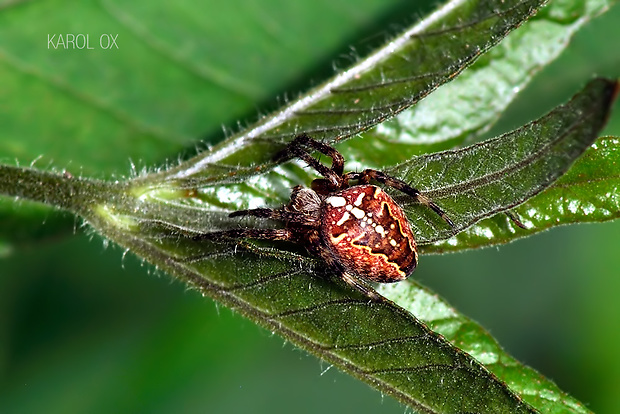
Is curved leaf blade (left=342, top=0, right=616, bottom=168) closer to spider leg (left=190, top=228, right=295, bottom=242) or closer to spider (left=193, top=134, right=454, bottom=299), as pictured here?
spider (left=193, top=134, right=454, bottom=299)

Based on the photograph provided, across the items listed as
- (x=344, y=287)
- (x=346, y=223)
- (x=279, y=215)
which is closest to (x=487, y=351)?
(x=344, y=287)

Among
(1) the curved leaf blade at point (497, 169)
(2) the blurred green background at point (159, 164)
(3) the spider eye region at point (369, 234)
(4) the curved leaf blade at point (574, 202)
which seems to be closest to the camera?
(1) the curved leaf blade at point (497, 169)

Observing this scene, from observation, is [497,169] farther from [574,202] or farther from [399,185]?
[399,185]

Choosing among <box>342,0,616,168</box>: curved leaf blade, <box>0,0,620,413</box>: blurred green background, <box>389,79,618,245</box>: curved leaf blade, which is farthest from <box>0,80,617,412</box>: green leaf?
<box>0,0,620,413</box>: blurred green background

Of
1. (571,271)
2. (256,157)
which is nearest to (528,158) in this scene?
(256,157)

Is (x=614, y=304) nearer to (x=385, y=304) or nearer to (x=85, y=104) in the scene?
(x=385, y=304)

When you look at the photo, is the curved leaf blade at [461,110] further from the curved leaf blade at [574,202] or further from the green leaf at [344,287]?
the curved leaf blade at [574,202]

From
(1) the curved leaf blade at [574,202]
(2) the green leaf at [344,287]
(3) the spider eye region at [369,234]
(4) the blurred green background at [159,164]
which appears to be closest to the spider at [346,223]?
(3) the spider eye region at [369,234]
